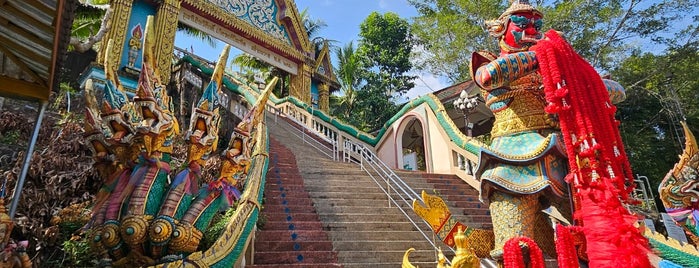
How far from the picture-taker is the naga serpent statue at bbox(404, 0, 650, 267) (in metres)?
3.00

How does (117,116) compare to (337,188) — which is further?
(337,188)

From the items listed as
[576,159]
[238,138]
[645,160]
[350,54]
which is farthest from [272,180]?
[350,54]

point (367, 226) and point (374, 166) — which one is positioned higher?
point (374, 166)

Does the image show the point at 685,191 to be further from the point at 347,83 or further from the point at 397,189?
the point at 347,83

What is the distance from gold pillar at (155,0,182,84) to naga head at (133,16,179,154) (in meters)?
7.84

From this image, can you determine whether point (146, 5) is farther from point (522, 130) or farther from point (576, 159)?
point (576, 159)

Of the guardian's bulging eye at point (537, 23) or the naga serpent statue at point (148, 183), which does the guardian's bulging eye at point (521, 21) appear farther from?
the naga serpent statue at point (148, 183)

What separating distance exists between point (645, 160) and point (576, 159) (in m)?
14.6

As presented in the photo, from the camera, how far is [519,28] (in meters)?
4.29

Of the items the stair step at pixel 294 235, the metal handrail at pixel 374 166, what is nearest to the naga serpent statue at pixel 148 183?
the stair step at pixel 294 235

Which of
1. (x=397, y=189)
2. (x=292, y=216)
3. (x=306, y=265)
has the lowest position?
(x=306, y=265)

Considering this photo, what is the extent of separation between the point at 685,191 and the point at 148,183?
6962 millimetres

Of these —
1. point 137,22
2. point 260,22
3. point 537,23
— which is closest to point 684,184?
point 537,23

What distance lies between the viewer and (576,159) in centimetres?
317
